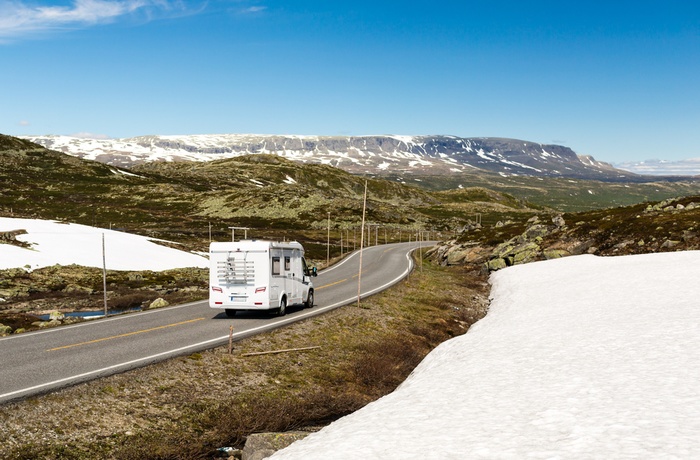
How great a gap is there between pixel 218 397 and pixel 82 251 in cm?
5421

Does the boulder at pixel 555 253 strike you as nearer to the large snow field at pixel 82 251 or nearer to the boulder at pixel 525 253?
the boulder at pixel 525 253

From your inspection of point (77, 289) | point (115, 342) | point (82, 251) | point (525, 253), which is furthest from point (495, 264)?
point (82, 251)

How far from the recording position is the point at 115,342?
830 inches

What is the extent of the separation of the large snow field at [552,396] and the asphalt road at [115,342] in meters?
8.13

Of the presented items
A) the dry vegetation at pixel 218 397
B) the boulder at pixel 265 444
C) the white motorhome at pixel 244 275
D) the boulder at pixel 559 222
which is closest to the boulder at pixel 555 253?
the boulder at pixel 559 222

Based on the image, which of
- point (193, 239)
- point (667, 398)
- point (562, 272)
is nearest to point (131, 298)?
point (562, 272)

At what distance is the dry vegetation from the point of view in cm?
1313

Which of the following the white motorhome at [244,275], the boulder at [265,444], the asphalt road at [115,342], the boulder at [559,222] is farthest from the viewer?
the boulder at [559,222]

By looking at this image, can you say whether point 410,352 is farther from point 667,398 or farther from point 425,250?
point 425,250

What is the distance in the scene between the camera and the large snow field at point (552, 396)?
9969 mm

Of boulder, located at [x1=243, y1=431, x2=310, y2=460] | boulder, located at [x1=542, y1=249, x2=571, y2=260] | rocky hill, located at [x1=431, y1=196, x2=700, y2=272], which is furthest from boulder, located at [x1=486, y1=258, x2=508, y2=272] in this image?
boulder, located at [x1=243, y1=431, x2=310, y2=460]

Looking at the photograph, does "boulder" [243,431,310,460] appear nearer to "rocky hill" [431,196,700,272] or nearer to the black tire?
the black tire

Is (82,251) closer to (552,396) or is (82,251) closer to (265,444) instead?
(265,444)

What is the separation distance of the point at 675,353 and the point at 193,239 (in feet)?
334
